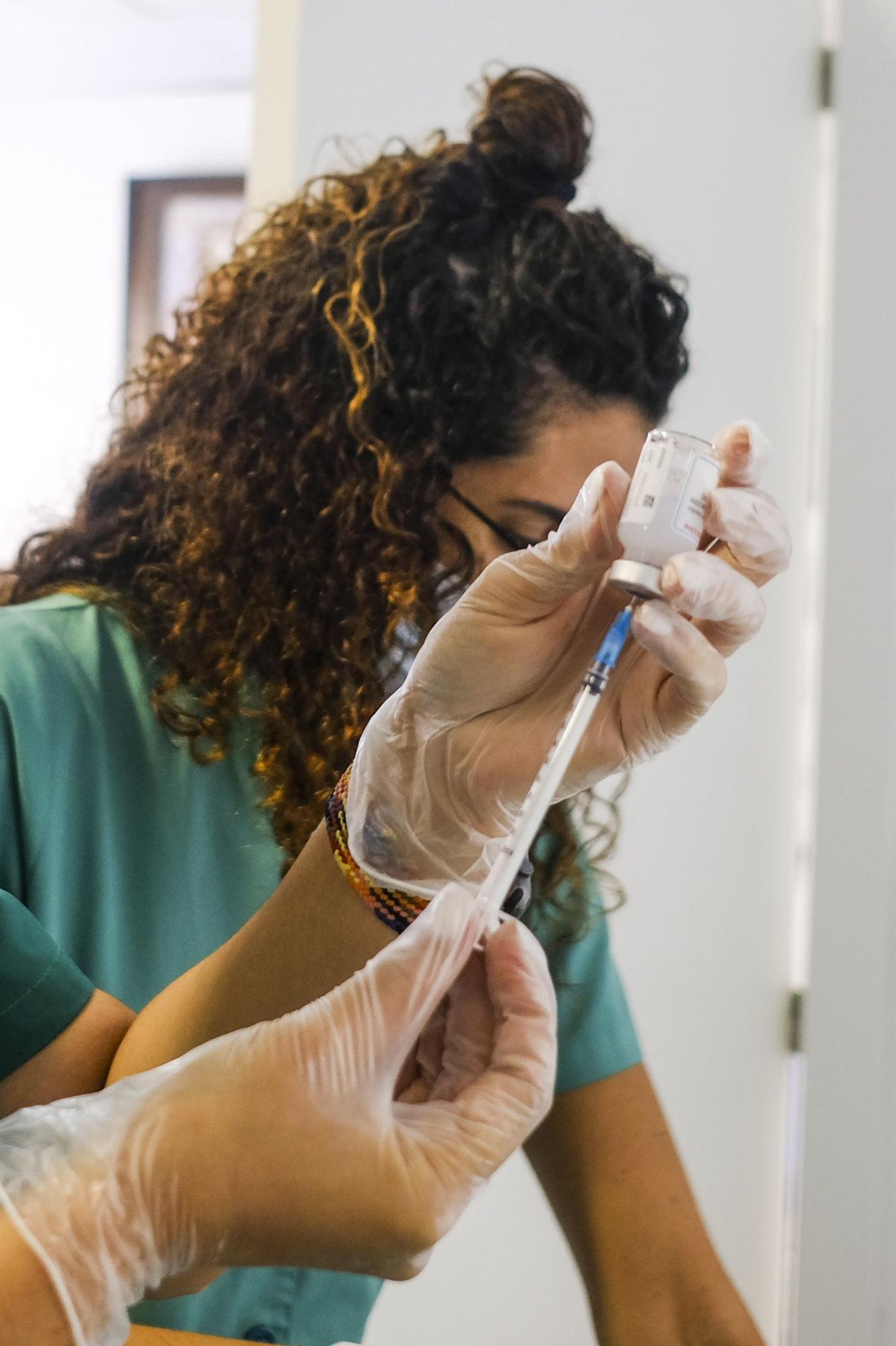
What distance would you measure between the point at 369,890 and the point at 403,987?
190mm

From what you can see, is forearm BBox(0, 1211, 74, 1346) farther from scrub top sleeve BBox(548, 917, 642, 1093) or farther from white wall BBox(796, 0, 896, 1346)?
white wall BBox(796, 0, 896, 1346)

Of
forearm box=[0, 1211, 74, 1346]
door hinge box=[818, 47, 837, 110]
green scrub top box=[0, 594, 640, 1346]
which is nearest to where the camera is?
forearm box=[0, 1211, 74, 1346]

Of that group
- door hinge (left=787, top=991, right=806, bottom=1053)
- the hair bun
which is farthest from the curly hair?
door hinge (left=787, top=991, right=806, bottom=1053)

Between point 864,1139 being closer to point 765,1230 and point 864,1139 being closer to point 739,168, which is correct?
point 765,1230

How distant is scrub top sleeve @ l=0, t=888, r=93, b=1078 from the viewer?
0.75m

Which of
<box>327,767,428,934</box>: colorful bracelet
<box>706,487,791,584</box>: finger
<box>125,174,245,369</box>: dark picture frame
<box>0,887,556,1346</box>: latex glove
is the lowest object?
<box>0,887,556,1346</box>: latex glove

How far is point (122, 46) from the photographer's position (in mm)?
2018

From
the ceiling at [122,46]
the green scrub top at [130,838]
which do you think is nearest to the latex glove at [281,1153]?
the green scrub top at [130,838]

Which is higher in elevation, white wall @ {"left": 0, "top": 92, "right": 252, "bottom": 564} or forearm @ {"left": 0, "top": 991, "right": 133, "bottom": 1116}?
white wall @ {"left": 0, "top": 92, "right": 252, "bottom": 564}

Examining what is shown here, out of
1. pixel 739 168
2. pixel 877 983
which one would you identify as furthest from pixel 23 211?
pixel 877 983

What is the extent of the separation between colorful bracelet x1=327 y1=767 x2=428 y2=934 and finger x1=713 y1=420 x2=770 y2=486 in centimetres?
28

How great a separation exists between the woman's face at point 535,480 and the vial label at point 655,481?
0.32 meters

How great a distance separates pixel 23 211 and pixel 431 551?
4.90 feet

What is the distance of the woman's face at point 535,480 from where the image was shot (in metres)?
0.93
